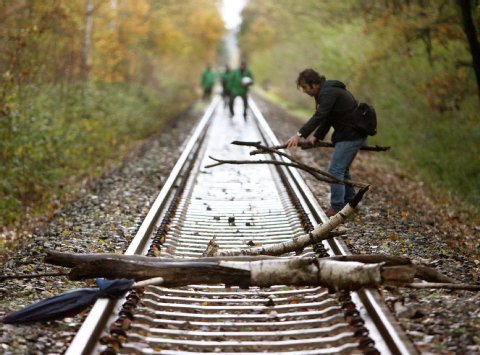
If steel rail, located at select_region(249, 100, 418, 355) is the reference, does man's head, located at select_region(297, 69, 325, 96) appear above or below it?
above

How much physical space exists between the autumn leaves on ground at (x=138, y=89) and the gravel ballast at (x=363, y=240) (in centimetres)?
76

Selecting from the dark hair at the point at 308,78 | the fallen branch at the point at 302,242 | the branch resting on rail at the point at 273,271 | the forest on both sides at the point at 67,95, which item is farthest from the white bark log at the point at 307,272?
the forest on both sides at the point at 67,95

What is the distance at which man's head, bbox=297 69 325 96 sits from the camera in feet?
25.5

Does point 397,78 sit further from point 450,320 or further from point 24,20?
point 450,320

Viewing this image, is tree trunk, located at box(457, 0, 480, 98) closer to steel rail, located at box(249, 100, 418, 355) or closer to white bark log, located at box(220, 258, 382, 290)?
white bark log, located at box(220, 258, 382, 290)

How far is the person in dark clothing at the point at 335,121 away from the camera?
25.6 ft

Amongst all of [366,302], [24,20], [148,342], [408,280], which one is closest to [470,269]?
[408,280]

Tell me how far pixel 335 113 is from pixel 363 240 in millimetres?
1702

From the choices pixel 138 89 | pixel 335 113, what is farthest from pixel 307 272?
pixel 138 89

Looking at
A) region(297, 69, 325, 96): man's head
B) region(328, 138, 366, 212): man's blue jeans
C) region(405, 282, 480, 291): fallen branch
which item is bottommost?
region(405, 282, 480, 291): fallen branch

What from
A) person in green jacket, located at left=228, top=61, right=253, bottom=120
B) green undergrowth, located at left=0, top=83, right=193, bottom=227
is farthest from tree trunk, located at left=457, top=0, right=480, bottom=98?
person in green jacket, located at left=228, top=61, right=253, bottom=120

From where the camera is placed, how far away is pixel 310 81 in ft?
25.7

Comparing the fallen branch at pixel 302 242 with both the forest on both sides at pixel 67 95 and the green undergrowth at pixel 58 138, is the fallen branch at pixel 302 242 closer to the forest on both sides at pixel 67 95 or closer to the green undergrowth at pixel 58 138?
the forest on both sides at pixel 67 95

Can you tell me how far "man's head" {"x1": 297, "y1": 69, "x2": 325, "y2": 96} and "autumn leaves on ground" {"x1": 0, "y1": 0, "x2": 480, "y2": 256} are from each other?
3.67 metres
